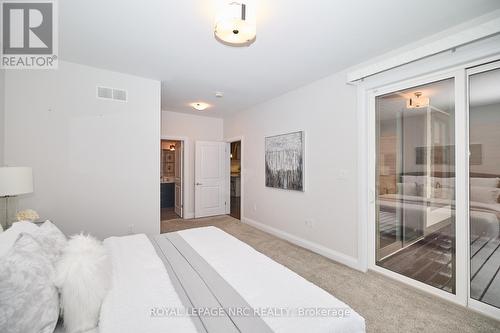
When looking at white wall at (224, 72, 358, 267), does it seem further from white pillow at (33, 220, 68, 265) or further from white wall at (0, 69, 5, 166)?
white wall at (0, 69, 5, 166)

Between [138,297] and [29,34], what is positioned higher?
[29,34]

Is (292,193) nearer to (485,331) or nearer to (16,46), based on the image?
(485,331)

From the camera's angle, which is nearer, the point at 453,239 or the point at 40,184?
the point at 453,239

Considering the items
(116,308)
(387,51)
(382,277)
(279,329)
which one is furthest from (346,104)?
(116,308)

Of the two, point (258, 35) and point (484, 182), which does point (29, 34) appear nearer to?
point (258, 35)

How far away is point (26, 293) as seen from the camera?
918mm

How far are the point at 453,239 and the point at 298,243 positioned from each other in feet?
6.43

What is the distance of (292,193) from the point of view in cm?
370

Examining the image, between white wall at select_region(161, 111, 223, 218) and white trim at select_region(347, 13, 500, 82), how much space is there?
382 centimetres

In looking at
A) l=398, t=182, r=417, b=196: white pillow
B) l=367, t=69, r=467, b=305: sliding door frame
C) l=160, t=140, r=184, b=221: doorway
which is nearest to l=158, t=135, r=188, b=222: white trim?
l=160, t=140, r=184, b=221: doorway

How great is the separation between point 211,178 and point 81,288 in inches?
175

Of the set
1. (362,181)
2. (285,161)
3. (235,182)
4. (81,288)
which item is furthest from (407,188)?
(235,182)

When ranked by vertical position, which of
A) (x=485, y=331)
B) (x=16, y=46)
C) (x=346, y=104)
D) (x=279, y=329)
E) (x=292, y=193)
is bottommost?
(x=485, y=331)

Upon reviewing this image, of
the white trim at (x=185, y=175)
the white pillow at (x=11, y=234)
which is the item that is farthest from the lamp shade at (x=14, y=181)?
the white trim at (x=185, y=175)
